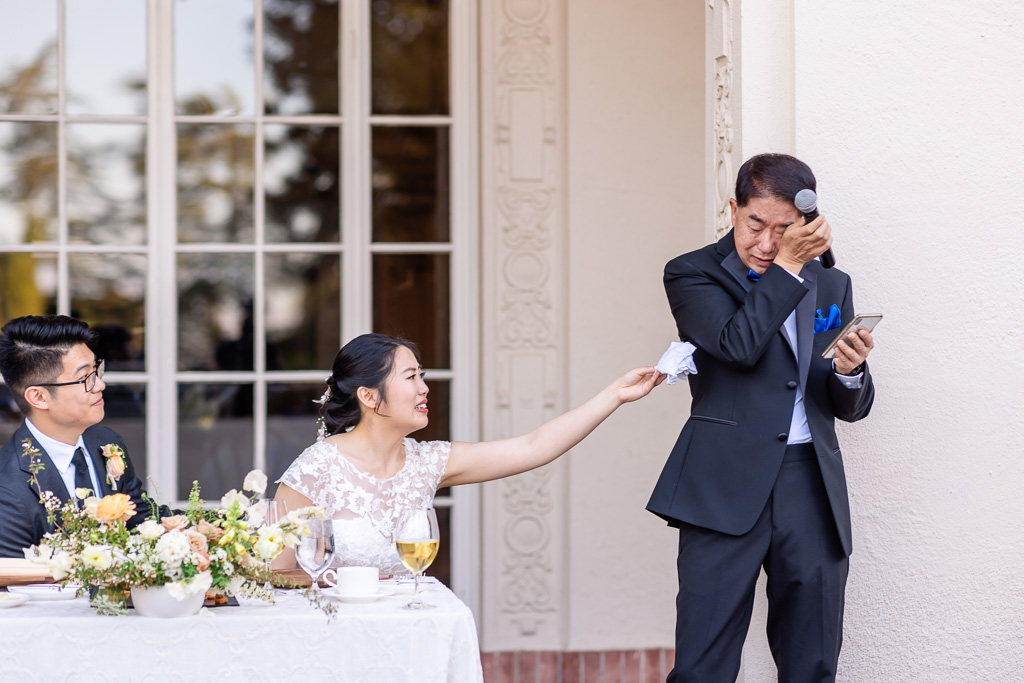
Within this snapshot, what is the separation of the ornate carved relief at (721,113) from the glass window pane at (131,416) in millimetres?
2588

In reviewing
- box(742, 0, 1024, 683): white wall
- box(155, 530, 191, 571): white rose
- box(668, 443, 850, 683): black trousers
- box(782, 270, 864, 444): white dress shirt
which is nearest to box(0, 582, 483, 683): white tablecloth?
box(155, 530, 191, 571): white rose

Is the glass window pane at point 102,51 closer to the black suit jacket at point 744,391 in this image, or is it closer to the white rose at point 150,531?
the black suit jacket at point 744,391

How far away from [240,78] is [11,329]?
2094mm

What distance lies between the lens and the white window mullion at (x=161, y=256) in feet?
14.5

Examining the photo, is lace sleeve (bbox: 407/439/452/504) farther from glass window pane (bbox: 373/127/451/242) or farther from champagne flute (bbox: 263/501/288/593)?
glass window pane (bbox: 373/127/451/242)

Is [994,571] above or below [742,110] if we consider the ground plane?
below

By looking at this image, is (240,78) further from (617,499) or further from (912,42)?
(912,42)

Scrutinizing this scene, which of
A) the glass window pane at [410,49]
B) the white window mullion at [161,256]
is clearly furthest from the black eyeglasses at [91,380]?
the glass window pane at [410,49]

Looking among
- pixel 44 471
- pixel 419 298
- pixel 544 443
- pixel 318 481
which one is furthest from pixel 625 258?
pixel 44 471

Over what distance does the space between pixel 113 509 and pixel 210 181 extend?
112 inches

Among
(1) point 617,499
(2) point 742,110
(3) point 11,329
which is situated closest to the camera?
(3) point 11,329

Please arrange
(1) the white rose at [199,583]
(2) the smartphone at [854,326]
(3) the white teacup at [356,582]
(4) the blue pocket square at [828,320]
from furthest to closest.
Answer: (4) the blue pocket square at [828,320], (2) the smartphone at [854,326], (3) the white teacup at [356,582], (1) the white rose at [199,583]

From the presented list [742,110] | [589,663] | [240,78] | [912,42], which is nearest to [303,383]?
[240,78]

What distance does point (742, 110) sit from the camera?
2955 millimetres
